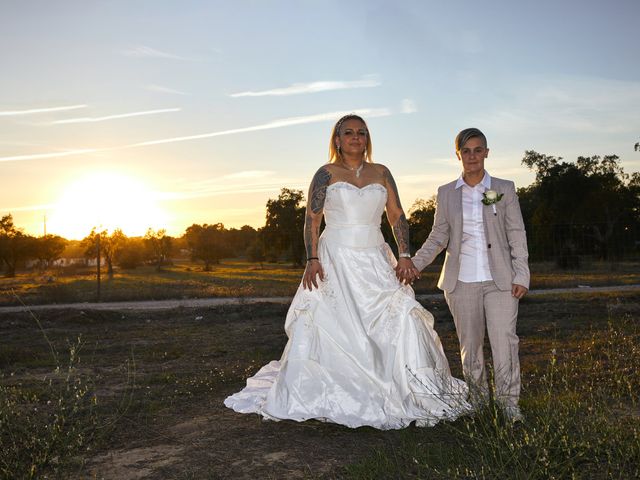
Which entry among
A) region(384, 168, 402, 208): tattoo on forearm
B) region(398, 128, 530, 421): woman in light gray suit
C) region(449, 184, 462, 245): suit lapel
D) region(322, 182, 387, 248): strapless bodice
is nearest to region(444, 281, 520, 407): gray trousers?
region(398, 128, 530, 421): woman in light gray suit

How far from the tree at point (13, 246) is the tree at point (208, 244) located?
14.9 metres

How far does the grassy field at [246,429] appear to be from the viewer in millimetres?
3959

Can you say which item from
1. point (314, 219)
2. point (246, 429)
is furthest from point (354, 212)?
point (246, 429)

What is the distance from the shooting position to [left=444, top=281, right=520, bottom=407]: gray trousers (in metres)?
5.07

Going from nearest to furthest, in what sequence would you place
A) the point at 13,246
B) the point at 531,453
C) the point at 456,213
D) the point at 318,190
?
the point at 531,453 < the point at 456,213 < the point at 318,190 < the point at 13,246

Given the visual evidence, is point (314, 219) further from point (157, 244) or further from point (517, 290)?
point (157, 244)

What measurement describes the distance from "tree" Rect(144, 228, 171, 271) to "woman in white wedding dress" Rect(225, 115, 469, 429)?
171 ft

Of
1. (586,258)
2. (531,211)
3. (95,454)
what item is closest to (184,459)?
(95,454)

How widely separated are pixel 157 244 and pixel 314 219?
57497 mm

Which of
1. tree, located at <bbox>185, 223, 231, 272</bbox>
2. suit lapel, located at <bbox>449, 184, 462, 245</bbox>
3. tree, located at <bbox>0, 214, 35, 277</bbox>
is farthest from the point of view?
tree, located at <bbox>185, 223, 231, 272</bbox>

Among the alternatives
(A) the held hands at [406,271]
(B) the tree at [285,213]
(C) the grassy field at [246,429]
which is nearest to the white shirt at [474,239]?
(A) the held hands at [406,271]

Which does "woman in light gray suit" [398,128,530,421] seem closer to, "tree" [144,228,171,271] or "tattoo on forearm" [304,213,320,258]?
"tattoo on forearm" [304,213,320,258]

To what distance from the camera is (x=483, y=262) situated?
17.0 ft

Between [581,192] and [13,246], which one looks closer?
[581,192]
